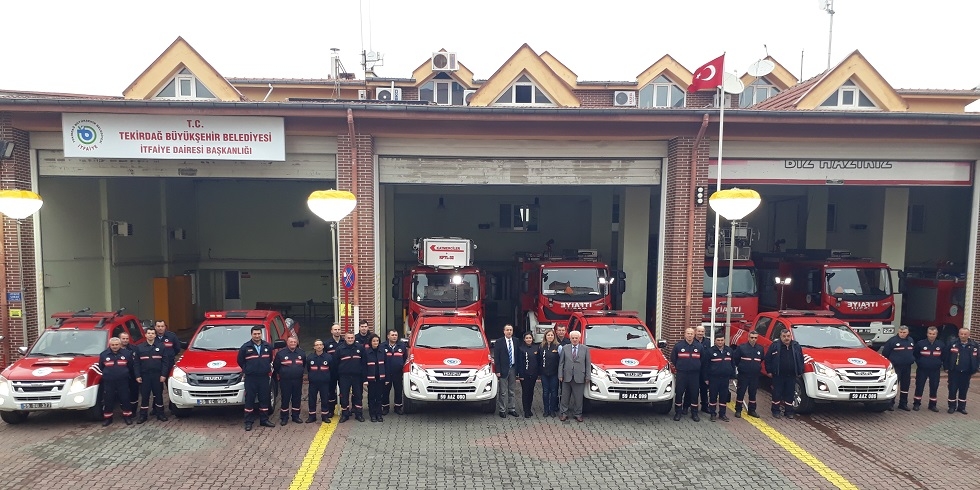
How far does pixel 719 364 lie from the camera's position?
833 centimetres

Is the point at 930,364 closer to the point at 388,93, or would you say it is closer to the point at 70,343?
the point at 70,343

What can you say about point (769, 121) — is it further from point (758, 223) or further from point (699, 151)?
point (758, 223)

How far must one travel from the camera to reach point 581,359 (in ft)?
27.0

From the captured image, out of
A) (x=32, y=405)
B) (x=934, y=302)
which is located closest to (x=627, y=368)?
(x=32, y=405)

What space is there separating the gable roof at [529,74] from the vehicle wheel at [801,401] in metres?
13.8

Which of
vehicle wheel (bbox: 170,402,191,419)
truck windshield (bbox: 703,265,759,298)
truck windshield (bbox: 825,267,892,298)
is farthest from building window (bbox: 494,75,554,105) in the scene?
vehicle wheel (bbox: 170,402,191,419)

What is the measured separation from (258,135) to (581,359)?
8.20m

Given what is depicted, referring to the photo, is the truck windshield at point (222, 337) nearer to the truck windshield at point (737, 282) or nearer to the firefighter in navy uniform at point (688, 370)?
the firefighter in navy uniform at point (688, 370)

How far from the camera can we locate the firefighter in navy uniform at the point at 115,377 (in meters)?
7.85

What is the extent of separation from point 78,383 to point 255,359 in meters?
2.72

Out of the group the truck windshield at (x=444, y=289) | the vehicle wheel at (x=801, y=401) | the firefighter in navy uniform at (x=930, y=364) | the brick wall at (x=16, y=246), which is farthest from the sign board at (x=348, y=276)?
the firefighter in navy uniform at (x=930, y=364)

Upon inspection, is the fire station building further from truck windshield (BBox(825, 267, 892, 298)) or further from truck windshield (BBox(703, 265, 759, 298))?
truck windshield (BBox(825, 267, 892, 298))

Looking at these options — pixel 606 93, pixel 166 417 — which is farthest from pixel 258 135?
pixel 606 93

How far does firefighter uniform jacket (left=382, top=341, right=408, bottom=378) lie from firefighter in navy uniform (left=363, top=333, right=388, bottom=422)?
7cm
